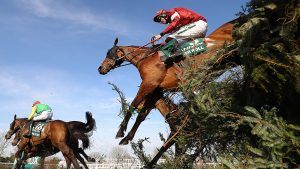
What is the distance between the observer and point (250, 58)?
10.5 ft

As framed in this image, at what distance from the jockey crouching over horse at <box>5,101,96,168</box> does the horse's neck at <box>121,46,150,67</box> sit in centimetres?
511

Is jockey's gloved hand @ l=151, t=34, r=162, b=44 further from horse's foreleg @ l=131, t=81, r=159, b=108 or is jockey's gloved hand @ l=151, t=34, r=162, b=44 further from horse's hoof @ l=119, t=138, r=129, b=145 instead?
horse's hoof @ l=119, t=138, r=129, b=145

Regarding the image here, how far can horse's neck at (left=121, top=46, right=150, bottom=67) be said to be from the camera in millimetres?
7730

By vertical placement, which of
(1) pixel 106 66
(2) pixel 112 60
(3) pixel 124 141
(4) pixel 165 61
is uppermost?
(2) pixel 112 60

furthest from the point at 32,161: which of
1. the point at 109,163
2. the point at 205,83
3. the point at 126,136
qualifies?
the point at 205,83

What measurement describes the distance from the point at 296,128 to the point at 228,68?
1346 mm

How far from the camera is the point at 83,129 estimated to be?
12.8 metres

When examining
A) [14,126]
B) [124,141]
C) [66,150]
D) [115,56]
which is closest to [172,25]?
[115,56]

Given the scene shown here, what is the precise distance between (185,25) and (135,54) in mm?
1629

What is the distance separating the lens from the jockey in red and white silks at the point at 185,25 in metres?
6.65

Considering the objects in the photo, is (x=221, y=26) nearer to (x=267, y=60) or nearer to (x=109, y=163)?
(x=267, y=60)

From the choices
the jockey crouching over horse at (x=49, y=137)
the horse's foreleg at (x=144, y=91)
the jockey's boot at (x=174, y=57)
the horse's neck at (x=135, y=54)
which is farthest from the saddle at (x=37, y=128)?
the jockey's boot at (x=174, y=57)

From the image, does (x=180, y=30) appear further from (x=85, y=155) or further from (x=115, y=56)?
(x=85, y=155)

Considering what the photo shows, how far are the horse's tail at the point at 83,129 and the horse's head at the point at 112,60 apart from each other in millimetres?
4578
